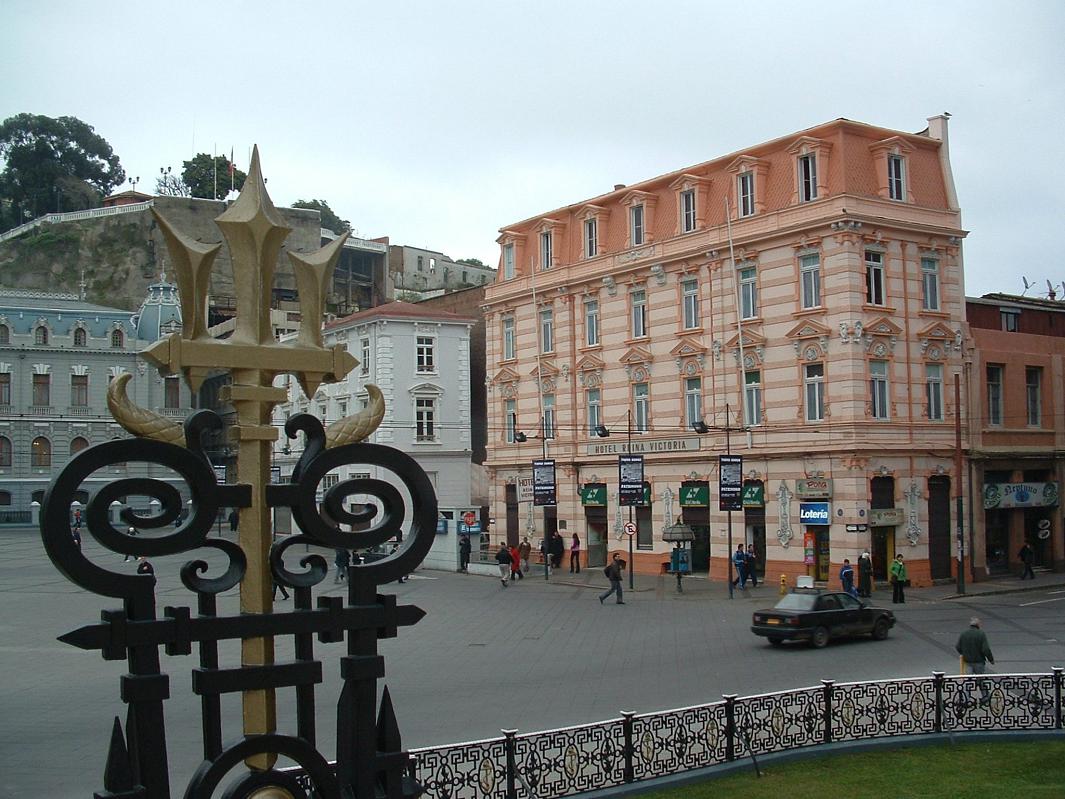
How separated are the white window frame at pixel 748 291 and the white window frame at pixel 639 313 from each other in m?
4.81

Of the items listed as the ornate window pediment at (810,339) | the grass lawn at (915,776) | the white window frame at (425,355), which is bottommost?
the grass lawn at (915,776)

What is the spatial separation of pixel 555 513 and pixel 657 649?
75.4 feet

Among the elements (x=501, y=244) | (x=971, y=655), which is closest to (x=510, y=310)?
(x=501, y=244)

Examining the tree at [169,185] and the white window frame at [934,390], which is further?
the tree at [169,185]

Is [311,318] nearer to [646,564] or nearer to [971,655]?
[971,655]

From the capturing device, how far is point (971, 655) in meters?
18.3

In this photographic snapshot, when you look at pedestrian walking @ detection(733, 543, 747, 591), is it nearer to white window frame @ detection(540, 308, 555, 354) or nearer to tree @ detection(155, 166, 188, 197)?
white window frame @ detection(540, 308, 555, 354)

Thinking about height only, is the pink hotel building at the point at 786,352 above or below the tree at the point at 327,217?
below

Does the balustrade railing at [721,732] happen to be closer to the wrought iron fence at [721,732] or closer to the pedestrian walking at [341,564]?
the wrought iron fence at [721,732]

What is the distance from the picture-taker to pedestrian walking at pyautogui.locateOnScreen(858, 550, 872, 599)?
34.1 meters

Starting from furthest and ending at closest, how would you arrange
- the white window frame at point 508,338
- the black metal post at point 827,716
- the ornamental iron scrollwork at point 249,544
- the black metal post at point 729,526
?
the white window frame at point 508,338 < the black metal post at point 729,526 < the black metal post at point 827,716 < the ornamental iron scrollwork at point 249,544

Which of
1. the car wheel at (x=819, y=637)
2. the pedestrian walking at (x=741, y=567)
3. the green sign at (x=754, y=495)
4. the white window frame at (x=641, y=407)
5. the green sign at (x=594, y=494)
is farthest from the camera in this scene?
the green sign at (x=594, y=494)

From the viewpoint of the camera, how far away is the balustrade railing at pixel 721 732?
12188 mm

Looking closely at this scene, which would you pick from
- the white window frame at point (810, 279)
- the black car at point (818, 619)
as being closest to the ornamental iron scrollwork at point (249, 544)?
the black car at point (818, 619)
